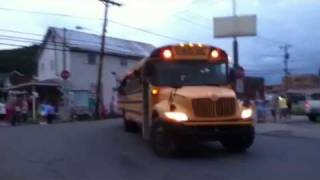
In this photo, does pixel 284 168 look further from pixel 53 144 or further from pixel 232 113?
pixel 53 144

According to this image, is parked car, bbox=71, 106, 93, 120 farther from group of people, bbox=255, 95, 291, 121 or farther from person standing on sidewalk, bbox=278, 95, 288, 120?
person standing on sidewalk, bbox=278, 95, 288, 120

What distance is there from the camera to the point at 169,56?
16.9 m

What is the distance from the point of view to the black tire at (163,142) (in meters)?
15.6

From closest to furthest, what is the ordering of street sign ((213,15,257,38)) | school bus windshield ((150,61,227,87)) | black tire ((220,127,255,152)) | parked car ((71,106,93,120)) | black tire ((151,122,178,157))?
black tire ((151,122,178,157))
black tire ((220,127,255,152))
school bus windshield ((150,61,227,87))
street sign ((213,15,257,38))
parked car ((71,106,93,120))

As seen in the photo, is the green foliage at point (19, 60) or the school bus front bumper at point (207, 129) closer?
the school bus front bumper at point (207, 129)

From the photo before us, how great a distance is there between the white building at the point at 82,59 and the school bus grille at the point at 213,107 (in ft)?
130

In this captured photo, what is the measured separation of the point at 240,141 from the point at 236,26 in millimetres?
29912

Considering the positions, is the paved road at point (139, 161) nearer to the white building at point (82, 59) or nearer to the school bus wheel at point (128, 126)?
the school bus wheel at point (128, 126)

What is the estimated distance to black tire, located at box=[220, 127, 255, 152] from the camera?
1606 centimetres

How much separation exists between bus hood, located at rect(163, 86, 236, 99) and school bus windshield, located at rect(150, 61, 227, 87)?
14.1 inches

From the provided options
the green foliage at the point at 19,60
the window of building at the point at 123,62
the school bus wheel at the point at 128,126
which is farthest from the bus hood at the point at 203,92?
the green foliage at the point at 19,60

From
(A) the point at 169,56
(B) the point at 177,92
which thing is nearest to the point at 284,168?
(B) the point at 177,92

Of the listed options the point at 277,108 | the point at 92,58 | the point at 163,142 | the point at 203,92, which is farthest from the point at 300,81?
the point at 163,142

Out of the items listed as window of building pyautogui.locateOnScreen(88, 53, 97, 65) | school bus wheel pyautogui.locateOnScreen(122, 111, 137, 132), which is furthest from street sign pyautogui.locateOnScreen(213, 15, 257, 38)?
school bus wheel pyautogui.locateOnScreen(122, 111, 137, 132)
